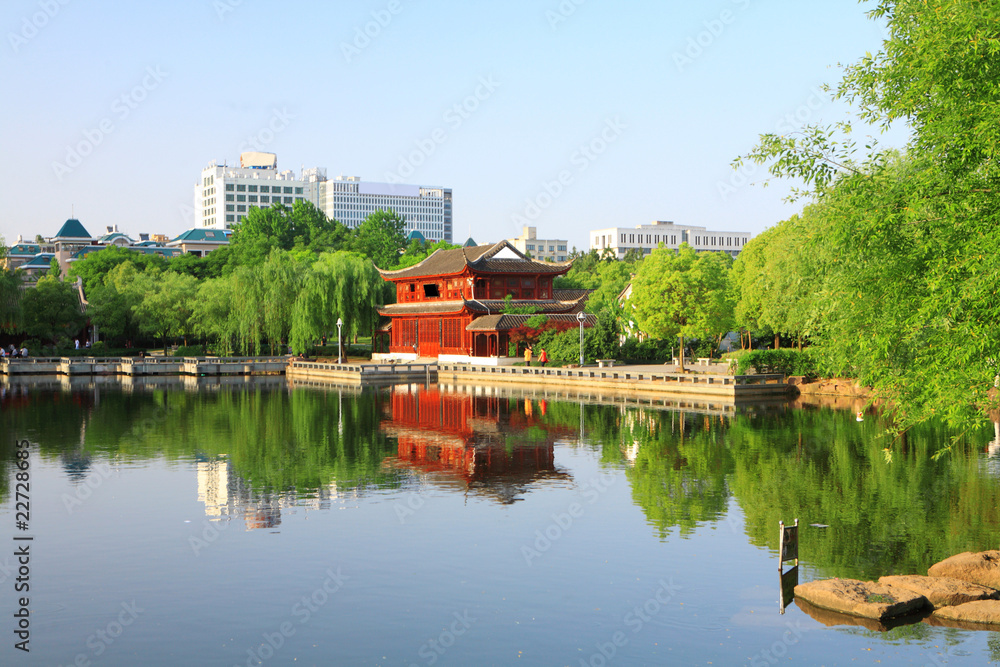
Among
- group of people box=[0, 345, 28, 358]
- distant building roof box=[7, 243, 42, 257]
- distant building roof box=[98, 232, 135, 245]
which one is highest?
distant building roof box=[98, 232, 135, 245]

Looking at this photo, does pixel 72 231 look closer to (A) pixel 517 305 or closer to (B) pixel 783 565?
(A) pixel 517 305

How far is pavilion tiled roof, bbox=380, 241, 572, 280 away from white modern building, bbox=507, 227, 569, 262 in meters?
124

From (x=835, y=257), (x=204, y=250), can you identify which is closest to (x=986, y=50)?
(x=835, y=257)

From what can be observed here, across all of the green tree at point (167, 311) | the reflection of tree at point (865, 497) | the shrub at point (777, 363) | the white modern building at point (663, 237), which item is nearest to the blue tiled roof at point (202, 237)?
the white modern building at point (663, 237)

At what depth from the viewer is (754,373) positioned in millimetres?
40844

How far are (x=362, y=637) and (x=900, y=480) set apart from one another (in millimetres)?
13488

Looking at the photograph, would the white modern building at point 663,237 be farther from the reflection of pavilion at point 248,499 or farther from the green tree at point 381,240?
the reflection of pavilion at point 248,499

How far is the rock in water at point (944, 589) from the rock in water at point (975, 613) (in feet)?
0.56

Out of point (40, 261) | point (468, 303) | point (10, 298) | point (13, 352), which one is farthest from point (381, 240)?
point (40, 261)

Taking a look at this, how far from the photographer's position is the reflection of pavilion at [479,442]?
20422 millimetres

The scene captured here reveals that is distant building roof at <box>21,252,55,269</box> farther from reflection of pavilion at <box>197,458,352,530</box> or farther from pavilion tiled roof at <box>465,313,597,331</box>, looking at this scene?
reflection of pavilion at <box>197,458,352,530</box>

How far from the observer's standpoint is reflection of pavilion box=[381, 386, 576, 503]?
2042 centimetres

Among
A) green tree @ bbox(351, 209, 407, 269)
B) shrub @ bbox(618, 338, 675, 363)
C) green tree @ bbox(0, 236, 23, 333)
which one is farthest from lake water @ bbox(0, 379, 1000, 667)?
green tree @ bbox(351, 209, 407, 269)

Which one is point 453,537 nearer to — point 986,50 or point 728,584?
point 728,584
